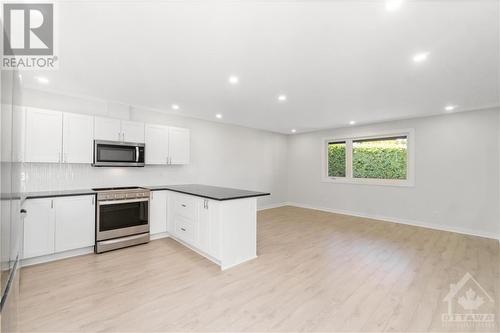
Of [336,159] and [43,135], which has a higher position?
[43,135]

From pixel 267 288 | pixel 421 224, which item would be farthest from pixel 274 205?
pixel 267 288

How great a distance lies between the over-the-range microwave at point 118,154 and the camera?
3.56 meters

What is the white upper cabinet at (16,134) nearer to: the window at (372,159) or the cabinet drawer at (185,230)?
the cabinet drawer at (185,230)

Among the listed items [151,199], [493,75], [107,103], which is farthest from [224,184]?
[493,75]

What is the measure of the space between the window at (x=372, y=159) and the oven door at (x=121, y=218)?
5206mm

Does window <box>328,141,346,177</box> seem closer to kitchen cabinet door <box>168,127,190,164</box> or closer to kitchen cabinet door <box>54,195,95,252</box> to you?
kitchen cabinet door <box>168,127,190,164</box>

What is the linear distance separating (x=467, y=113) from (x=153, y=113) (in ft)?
21.6

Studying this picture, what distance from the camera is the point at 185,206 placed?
3561 millimetres

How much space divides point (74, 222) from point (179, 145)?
2208 mm

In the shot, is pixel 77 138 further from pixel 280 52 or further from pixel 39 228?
pixel 280 52

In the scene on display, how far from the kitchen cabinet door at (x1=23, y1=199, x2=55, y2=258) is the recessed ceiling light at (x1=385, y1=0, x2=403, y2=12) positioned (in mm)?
4381

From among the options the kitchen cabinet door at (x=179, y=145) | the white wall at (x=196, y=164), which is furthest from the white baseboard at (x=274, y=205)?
the kitchen cabinet door at (x=179, y=145)

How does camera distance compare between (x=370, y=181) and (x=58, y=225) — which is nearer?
(x=58, y=225)

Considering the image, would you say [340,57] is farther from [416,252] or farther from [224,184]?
[224,184]
